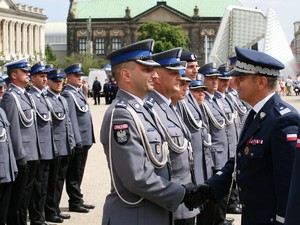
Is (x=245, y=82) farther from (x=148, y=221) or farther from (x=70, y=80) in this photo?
(x=70, y=80)

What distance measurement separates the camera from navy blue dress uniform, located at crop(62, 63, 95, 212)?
30.2ft

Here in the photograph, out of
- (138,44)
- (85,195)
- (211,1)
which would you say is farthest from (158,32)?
(138,44)

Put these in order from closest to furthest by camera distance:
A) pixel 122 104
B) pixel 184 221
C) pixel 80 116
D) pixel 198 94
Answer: pixel 122 104 < pixel 184 221 < pixel 198 94 < pixel 80 116

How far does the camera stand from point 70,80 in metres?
9.58

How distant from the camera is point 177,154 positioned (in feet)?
15.8

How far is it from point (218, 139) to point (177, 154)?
3.02 meters

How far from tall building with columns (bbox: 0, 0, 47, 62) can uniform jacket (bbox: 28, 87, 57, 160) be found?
80.9 m

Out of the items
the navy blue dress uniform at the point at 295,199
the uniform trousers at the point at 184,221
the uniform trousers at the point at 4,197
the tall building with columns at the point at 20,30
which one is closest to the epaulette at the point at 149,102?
the uniform trousers at the point at 184,221

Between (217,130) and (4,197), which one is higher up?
(217,130)

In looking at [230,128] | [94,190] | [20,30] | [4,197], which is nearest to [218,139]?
[230,128]

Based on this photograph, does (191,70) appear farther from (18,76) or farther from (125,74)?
(125,74)

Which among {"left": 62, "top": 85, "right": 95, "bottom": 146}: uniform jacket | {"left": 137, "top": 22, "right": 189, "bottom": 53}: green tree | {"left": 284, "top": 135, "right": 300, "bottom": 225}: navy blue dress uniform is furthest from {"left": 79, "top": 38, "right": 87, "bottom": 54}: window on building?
{"left": 284, "top": 135, "right": 300, "bottom": 225}: navy blue dress uniform

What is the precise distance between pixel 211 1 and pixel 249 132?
103m

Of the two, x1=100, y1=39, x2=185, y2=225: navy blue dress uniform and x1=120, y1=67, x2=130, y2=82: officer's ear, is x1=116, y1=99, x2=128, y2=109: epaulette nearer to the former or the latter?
x1=100, y1=39, x2=185, y2=225: navy blue dress uniform
